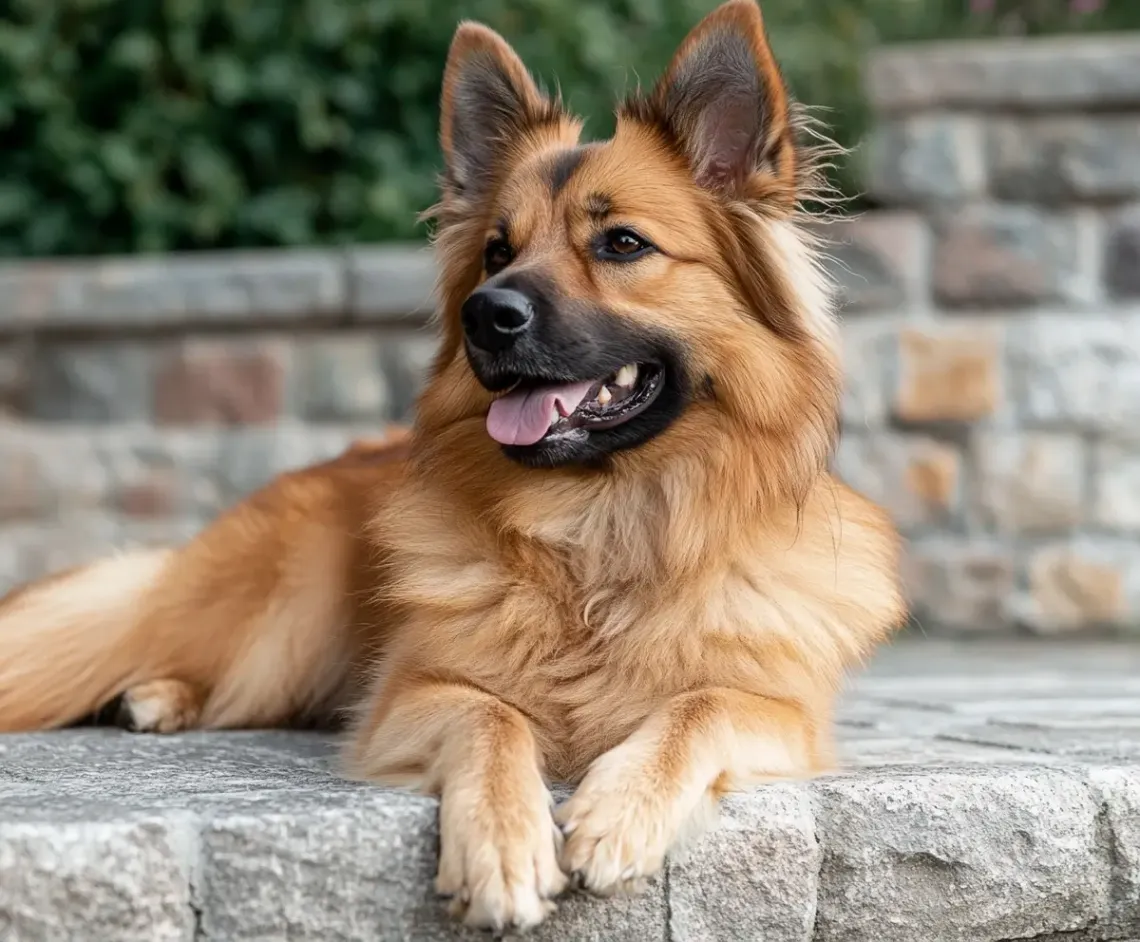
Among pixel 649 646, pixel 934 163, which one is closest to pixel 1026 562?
pixel 934 163

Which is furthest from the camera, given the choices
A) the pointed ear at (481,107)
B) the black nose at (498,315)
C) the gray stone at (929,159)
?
the gray stone at (929,159)

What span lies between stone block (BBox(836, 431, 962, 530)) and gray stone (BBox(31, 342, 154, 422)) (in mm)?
3061

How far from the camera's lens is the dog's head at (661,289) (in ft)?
10.1

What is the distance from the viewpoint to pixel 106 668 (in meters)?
3.83

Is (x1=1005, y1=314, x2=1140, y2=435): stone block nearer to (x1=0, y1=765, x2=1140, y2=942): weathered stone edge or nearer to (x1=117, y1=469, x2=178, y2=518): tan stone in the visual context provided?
(x1=0, y1=765, x2=1140, y2=942): weathered stone edge

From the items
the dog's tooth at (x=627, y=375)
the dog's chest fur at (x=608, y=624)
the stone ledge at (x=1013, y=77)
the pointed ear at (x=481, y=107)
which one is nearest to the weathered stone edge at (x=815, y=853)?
the dog's chest fur at (x=608, y=624)

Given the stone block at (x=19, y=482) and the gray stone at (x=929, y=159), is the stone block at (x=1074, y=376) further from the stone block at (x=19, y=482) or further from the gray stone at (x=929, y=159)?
the stone block at (x=19, y=482)

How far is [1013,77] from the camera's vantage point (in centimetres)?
609

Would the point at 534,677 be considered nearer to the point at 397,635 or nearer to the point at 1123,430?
the point at 397,635

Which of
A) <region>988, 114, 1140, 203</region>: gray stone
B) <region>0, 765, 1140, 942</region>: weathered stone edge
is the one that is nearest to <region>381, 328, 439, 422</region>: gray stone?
<region>988, 114, 1140, 203</region>: gray stone

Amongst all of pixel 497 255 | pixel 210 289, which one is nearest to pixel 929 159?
pixel 210 289

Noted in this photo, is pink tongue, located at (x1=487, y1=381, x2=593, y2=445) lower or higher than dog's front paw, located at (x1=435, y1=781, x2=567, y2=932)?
higher

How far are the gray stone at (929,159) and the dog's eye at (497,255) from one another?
322 centimetres

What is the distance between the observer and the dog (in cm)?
291
